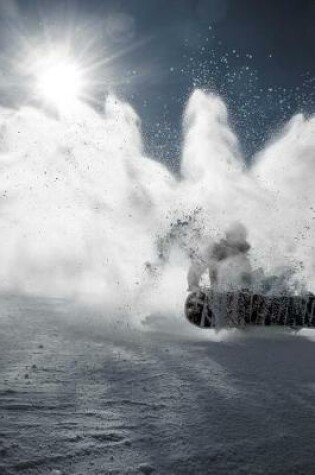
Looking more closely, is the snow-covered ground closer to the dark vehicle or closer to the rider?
the dark vehicle

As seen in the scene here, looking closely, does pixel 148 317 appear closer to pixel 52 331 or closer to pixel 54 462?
pixel 52 331

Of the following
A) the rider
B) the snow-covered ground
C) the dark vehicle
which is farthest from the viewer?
the rider

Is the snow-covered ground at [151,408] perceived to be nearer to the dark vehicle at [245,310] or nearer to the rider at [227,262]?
the dark vehicle at [245,310]

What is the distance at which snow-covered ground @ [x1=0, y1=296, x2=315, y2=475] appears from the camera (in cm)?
384

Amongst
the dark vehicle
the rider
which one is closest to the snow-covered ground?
the dark vehicle

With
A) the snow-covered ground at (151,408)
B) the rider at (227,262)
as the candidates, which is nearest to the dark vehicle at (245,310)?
the rider at (227,262)

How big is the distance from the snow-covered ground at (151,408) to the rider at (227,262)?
5.09 m

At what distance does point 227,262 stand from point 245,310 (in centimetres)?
236

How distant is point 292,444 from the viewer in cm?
435

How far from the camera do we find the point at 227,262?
15.1m

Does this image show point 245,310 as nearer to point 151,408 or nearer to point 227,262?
point 227,262

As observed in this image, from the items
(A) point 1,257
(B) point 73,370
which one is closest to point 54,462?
(B) point 73,370

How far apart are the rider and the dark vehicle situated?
1.20 metres

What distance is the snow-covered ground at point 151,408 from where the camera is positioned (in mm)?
3840
